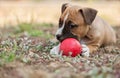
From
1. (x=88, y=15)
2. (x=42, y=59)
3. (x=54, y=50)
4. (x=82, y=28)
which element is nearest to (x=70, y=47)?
(x=54, y=50)

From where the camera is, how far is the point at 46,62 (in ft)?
24.4

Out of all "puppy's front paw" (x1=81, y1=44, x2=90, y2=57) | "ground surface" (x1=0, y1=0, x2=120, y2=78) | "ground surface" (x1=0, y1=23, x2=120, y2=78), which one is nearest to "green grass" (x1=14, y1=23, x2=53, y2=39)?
"ground surface" (x1=0, y1=0, x2=120, y2=78)

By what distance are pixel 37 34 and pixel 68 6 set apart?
81.6 inches

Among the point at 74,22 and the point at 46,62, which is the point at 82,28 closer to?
the point at 74,22

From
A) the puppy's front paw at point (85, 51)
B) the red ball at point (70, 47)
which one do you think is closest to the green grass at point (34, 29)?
the puppy's front paw at point (85, 51)

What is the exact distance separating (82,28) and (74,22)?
0.24m

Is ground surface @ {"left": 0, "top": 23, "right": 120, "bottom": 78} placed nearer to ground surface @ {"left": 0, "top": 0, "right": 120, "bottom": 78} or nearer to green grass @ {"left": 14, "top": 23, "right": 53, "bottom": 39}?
ground surface @ {"left": 0, "top": 0, "right": 120, "bottom": 78}

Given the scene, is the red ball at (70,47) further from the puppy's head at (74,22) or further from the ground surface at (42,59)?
the puppy's head at (74,22)

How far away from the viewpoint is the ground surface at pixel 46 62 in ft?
19.9

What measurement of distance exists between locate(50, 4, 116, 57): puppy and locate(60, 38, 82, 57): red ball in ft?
0.56

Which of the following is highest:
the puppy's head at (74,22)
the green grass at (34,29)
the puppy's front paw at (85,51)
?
the puppy's head at (74,22)

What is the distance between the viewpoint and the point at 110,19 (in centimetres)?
1477

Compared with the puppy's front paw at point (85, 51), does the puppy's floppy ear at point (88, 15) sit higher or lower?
higher

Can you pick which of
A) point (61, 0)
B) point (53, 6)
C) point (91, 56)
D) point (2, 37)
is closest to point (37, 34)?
point (2, 37)
